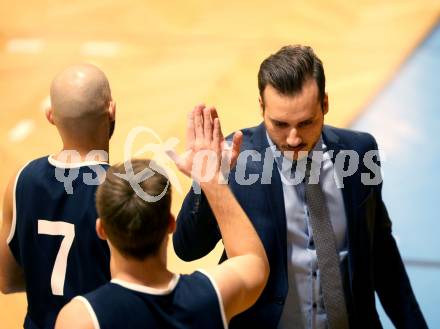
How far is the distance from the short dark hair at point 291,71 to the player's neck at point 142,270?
984 mm

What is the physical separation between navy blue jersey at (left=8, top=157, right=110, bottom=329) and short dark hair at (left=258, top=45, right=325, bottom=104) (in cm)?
71

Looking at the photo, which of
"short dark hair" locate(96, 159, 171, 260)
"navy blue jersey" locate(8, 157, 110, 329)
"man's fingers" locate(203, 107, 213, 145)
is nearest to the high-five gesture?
"man's fingers" locate(203, 107, 213, 145)

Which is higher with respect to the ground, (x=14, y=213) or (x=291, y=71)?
→ (x=291, y=71)

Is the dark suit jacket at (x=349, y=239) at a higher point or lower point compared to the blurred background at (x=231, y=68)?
lower

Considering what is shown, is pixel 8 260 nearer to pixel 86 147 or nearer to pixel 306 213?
pixel 86 147

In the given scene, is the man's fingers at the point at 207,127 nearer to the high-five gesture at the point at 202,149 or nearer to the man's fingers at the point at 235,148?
the high-five gesture at the point at 202,149

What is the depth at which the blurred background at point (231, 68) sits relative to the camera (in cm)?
568

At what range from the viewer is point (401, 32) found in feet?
22.3

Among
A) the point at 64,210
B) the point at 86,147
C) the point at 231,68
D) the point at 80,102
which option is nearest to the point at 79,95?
the point at 80,102

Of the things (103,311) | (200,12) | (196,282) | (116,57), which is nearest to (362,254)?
(196,282)

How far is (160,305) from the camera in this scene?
7.65ft

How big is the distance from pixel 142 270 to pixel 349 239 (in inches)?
40.9

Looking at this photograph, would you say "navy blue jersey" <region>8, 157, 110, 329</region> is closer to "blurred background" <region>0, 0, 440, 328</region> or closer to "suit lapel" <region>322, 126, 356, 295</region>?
"suit lapel" <region>322, 126, 356, 295</region>

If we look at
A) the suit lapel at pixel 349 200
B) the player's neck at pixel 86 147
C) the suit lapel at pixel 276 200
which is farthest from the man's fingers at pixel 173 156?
the suit lapel at pixel 349 200
